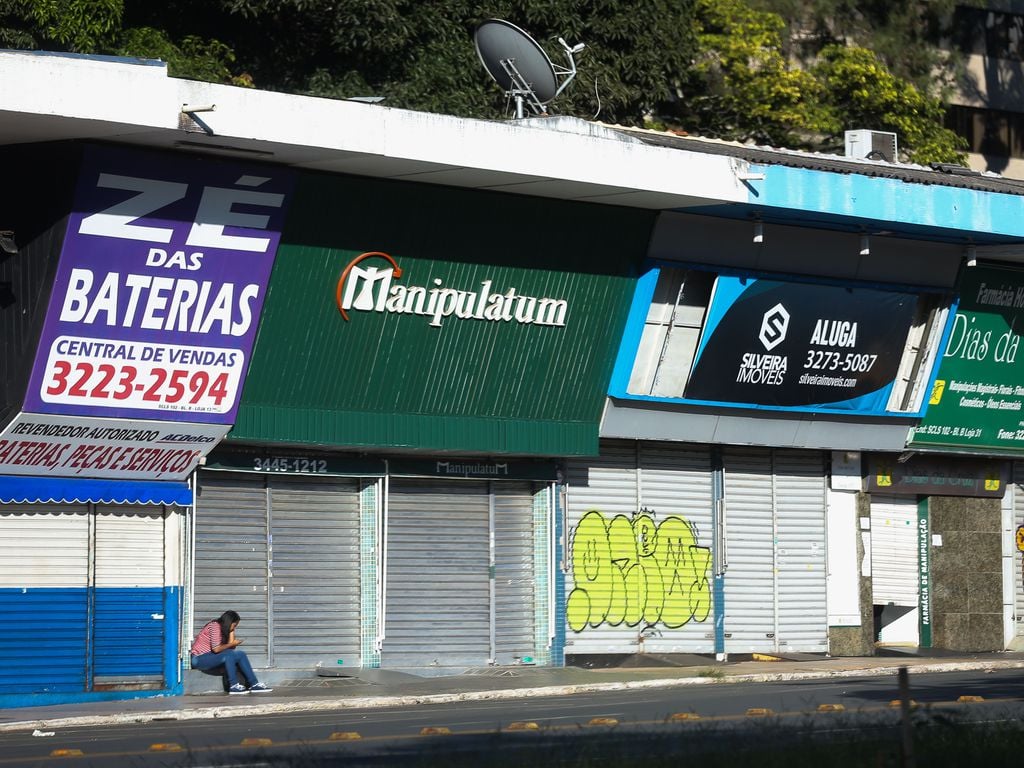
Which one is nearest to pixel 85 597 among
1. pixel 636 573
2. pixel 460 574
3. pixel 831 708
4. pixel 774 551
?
pixel 460 574

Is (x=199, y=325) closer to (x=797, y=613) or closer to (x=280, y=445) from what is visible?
(x=280, y=445)

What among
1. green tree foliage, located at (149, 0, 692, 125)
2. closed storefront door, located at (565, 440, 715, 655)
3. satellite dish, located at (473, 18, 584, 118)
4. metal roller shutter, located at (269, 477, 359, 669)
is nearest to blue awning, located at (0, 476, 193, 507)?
metal roller shutter, located at (269, 477, 359, 669)

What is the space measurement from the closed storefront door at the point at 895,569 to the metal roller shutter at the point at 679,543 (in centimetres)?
402

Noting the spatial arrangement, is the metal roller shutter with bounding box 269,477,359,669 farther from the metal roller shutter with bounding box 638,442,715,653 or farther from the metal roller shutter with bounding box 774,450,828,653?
the metal roller shutter with bounding box 774,450,828,653

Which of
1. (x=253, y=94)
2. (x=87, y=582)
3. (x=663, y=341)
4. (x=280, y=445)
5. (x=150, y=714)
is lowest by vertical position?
(x=150, y=714)

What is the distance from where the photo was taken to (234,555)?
25.8 meters

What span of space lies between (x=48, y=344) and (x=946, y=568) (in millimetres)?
17953

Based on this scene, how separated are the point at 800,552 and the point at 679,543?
2669 mm

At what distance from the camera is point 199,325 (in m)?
24.2

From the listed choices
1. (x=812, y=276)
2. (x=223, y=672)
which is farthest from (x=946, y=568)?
(x=223, y=672)

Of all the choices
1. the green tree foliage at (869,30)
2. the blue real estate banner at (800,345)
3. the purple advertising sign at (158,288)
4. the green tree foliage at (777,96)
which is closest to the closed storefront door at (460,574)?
the blue real estate banner at (800,345)

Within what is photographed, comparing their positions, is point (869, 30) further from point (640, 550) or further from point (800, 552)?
point (640, 550)

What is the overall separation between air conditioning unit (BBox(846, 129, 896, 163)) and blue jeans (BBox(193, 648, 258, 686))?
15.1 m

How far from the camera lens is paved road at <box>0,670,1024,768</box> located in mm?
15492
